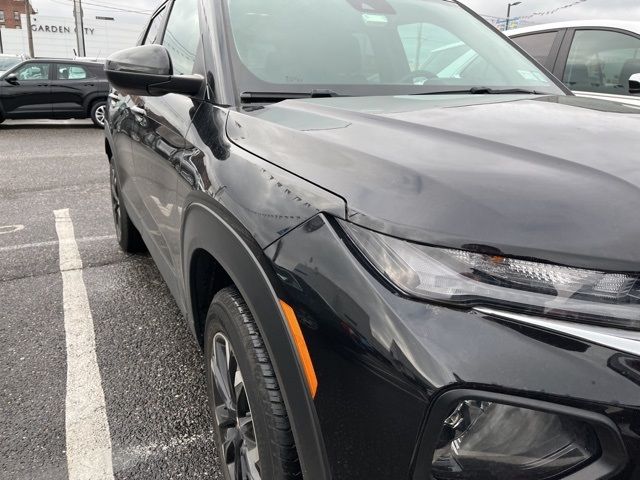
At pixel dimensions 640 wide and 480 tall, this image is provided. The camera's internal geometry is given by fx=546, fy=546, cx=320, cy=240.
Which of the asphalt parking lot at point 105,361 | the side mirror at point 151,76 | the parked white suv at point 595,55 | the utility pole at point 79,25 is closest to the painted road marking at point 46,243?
the asphalt parking lot at point 105,361

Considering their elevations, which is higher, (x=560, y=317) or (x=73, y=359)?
(x=560, y=317)

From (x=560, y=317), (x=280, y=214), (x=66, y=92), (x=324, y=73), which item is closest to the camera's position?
(x=560, y=317)

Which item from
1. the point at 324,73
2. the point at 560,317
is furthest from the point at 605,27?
the point at 560,317

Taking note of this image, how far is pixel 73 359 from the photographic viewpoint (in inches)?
107

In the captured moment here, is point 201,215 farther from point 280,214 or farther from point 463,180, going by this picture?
point 463,180

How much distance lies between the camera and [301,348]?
45.9 inches

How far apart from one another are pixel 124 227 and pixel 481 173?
332 centimetres

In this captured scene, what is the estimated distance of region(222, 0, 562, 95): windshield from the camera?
2037 millimetres

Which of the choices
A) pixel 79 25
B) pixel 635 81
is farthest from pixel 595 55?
pixel 79 25

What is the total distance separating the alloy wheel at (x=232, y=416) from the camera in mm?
1538

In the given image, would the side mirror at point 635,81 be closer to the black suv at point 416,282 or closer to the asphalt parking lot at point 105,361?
the black suv at point 416,282

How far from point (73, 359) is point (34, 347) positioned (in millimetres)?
279

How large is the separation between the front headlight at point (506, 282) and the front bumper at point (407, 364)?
3cm

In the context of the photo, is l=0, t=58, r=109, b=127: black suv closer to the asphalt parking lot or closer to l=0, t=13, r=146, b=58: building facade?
the asphalt parking lot
